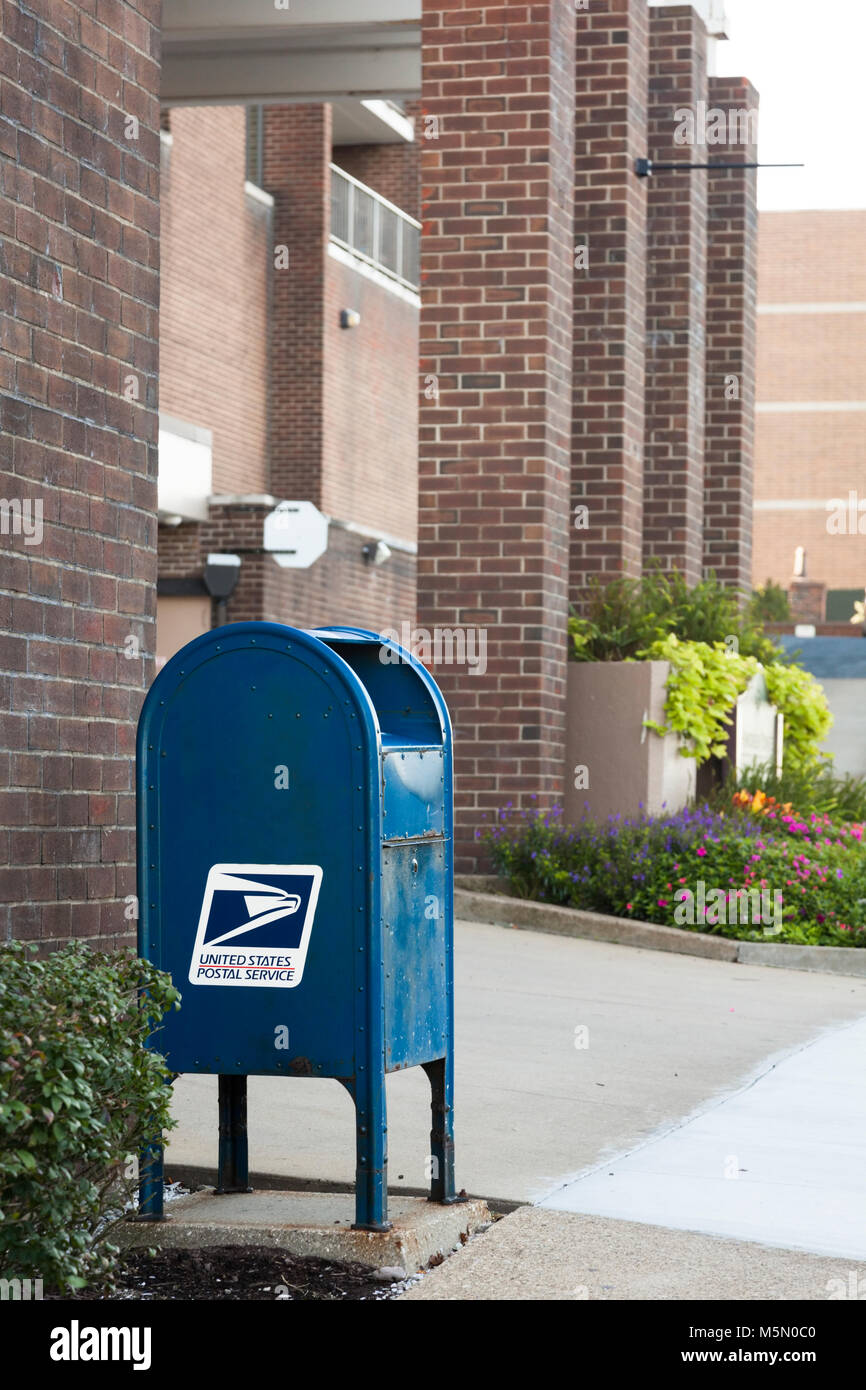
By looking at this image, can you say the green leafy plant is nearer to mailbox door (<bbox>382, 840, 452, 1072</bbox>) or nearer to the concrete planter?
the concrete planter

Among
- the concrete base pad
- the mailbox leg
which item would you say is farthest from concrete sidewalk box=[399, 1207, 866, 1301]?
the mailbox leg

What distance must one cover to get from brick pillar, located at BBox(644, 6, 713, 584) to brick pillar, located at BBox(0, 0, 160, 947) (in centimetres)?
1033

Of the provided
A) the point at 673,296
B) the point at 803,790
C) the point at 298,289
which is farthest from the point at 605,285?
the point at 298,289

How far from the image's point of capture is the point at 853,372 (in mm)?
54125

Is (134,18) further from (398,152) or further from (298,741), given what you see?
(398,152)

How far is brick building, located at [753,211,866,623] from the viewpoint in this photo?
53.7 metres

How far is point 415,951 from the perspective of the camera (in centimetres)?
463

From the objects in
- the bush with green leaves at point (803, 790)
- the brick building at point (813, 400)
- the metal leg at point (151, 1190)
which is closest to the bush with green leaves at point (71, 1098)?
the metal leg at point (151, 1190)

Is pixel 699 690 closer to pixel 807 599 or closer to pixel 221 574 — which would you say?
pixel 221 574

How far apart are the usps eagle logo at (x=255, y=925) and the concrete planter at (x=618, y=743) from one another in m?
7.83

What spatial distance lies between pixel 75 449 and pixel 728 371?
528 inches

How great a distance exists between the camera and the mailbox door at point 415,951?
175 inches
